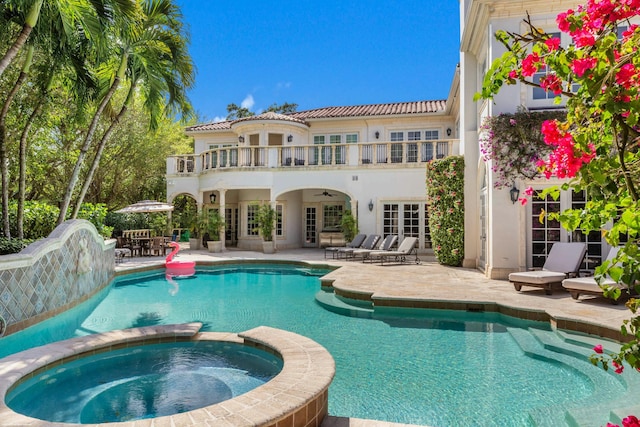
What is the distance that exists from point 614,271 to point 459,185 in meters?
13.6

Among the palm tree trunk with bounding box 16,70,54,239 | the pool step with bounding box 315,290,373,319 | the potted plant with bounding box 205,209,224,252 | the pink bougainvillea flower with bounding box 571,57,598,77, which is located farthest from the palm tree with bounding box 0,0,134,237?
the potted plant with bounding box 205,209,224,252

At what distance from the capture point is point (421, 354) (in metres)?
6.67

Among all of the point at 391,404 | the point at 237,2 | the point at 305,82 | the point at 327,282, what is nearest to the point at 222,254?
the point at 327,282

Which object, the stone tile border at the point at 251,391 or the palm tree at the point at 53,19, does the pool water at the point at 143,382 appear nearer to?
the stone tile border at the point at 251,391

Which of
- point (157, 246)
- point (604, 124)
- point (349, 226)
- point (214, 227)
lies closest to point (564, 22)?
point (604, 124)

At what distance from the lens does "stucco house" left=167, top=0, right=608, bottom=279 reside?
11672 mm

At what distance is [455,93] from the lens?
18.8 metres

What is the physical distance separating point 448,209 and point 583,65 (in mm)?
13659

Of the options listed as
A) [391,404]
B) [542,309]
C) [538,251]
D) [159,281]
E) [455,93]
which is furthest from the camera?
[455,93]

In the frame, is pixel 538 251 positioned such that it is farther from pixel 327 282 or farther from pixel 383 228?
pixel 383 228

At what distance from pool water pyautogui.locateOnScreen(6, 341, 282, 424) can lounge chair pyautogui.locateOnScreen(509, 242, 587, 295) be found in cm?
657

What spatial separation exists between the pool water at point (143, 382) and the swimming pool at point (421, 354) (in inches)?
50.4

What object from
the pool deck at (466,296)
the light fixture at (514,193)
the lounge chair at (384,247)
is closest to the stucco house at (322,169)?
the lounge chair at (384,247)

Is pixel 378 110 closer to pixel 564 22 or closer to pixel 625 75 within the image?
pixel 564 22
